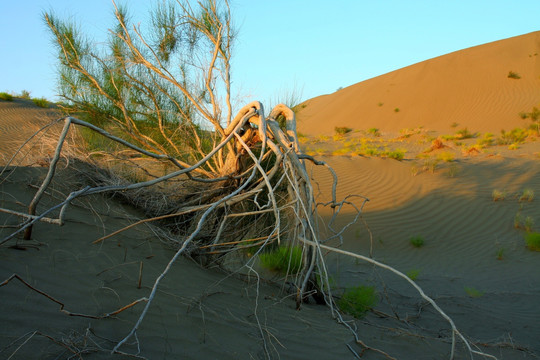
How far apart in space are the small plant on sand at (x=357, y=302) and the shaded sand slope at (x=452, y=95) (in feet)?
95.8

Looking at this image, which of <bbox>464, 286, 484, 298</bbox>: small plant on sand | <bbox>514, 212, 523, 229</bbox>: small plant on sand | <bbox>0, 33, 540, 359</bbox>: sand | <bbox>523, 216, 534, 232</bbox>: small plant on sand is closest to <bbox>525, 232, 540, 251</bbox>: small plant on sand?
<bbox>0, 33, 540, 359</bbox>: sand

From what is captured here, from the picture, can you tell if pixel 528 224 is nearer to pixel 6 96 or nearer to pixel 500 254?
pixel 500 254

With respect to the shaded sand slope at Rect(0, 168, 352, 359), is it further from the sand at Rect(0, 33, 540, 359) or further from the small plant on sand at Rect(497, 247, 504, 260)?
the small plant on sand at Rect(497, 247, 504, 260)

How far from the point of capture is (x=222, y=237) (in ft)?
15.7

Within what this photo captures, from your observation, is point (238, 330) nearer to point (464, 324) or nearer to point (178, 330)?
point (178, 330)

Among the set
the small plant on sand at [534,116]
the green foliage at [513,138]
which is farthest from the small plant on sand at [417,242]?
the small plant on sand at [534,116]

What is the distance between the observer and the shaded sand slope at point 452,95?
115ft

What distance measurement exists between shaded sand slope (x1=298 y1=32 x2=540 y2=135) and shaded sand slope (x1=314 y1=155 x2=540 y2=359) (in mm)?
18814

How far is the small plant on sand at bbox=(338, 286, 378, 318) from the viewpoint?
14.5 feet

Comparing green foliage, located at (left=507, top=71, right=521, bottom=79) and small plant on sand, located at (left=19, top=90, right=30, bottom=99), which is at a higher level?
green foliage, located at (left=507, top=71, right=521, bottom=79)

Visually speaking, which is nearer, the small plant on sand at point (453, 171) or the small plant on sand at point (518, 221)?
the small plant on sand at point (518, 221)

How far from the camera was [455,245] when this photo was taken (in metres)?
9.61

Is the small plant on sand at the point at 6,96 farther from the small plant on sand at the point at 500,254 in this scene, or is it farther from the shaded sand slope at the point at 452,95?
the small plant on sand at the point at 500,254

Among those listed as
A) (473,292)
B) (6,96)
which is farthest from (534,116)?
(6,96)
